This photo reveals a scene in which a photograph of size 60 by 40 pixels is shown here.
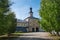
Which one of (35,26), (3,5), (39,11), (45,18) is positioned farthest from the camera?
(35,26)

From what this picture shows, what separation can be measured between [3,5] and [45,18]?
9.11 metres

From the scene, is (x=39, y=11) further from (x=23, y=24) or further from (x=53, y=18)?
(x=23, y=24)

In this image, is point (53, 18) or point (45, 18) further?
point (45, 18)

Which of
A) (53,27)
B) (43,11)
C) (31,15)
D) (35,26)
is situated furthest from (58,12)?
(31,15)

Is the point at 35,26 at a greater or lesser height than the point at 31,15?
lesser

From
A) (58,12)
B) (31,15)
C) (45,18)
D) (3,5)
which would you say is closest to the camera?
(3,5)

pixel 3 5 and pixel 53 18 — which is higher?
pixel 3 5

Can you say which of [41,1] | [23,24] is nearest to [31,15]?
[23,24]

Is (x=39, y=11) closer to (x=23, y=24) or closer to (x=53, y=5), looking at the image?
(x=53, y=5)

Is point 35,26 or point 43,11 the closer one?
point 43,11

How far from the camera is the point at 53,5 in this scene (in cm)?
2756

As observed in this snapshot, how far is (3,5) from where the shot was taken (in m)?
25.0

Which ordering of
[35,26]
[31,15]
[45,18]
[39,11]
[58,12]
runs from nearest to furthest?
[58,12], [45,18], [39,11], [35,26], [31,15]

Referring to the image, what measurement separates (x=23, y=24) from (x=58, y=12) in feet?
212
